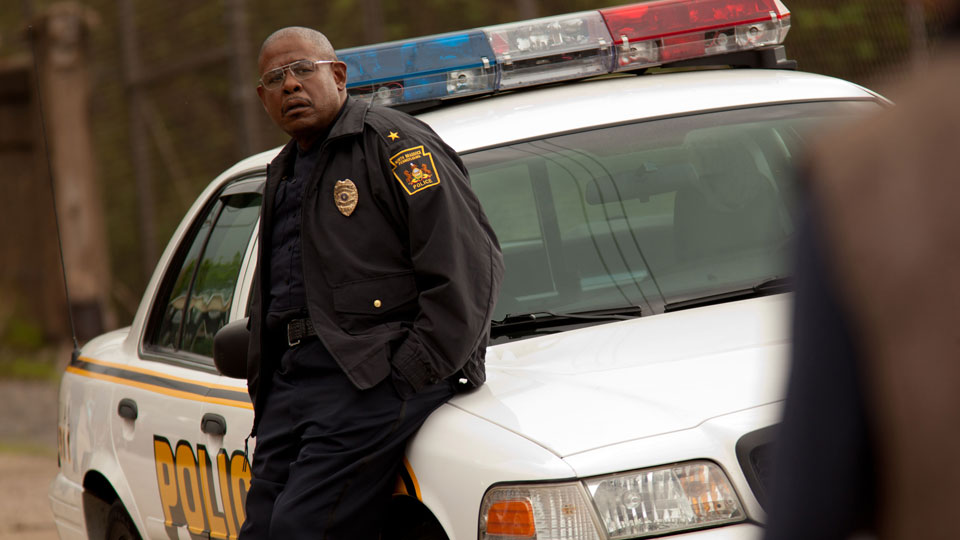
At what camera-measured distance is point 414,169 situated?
3.17 meters

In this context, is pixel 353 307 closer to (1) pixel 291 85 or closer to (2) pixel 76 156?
(1) pixel 291 85

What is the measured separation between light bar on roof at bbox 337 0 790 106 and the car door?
0.52 metres

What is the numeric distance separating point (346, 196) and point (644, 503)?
38.7 inches

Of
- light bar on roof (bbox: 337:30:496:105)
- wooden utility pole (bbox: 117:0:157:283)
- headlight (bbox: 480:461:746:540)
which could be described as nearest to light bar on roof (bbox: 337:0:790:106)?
light bar on roof (bbox: 337:30:496:105)

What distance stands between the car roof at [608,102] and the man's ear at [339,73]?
422mm

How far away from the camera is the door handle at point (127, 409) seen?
4.58m

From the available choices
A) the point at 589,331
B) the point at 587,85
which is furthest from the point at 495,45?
the point at 589,331

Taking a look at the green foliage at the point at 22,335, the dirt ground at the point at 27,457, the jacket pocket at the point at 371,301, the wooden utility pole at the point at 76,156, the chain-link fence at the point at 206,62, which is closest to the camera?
the jacket pocket at the point at 371,301

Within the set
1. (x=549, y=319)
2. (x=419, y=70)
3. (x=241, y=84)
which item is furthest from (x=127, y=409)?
(x=241, y=84)

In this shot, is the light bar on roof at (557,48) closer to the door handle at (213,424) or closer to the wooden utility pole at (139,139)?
the door handle at (213,424)

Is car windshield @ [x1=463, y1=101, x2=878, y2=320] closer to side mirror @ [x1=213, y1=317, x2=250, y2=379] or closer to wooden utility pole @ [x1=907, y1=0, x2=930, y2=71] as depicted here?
side mirror @ [x1=213, y1=317, x2=250, y2=379]

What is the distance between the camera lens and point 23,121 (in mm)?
14367

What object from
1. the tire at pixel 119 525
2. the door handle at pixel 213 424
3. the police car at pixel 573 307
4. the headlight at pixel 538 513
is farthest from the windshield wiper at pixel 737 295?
the tire at pixel 119 525

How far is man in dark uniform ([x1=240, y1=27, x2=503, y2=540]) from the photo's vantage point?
10.1ft
